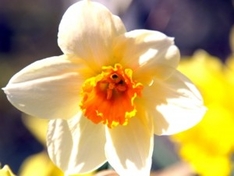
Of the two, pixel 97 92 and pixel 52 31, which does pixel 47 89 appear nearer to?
pixel 97 92

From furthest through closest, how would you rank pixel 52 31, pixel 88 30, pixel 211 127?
pixel 52 31, pixel 211 127, pixel 88 30

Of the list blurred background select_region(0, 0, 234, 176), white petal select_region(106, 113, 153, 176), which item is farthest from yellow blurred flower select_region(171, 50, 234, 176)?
A: blurred background select_region(0, 0, 234, 176)

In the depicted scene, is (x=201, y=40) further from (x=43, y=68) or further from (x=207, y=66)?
(x=43, y=68)

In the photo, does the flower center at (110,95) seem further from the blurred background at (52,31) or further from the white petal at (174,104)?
the blurred background at (52,31)

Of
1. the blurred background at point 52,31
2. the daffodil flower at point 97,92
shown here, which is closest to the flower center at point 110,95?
the daffodil flower at point 97,92

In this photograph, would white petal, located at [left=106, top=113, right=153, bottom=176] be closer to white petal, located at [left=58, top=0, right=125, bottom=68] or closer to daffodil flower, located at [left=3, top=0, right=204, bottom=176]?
daffodil flower, located at [left=3, top=0, right=204, bottom=176]

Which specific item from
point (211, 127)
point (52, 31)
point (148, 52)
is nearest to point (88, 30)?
point (148, 52)

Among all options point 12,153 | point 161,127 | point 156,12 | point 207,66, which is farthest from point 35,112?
point 156,12
